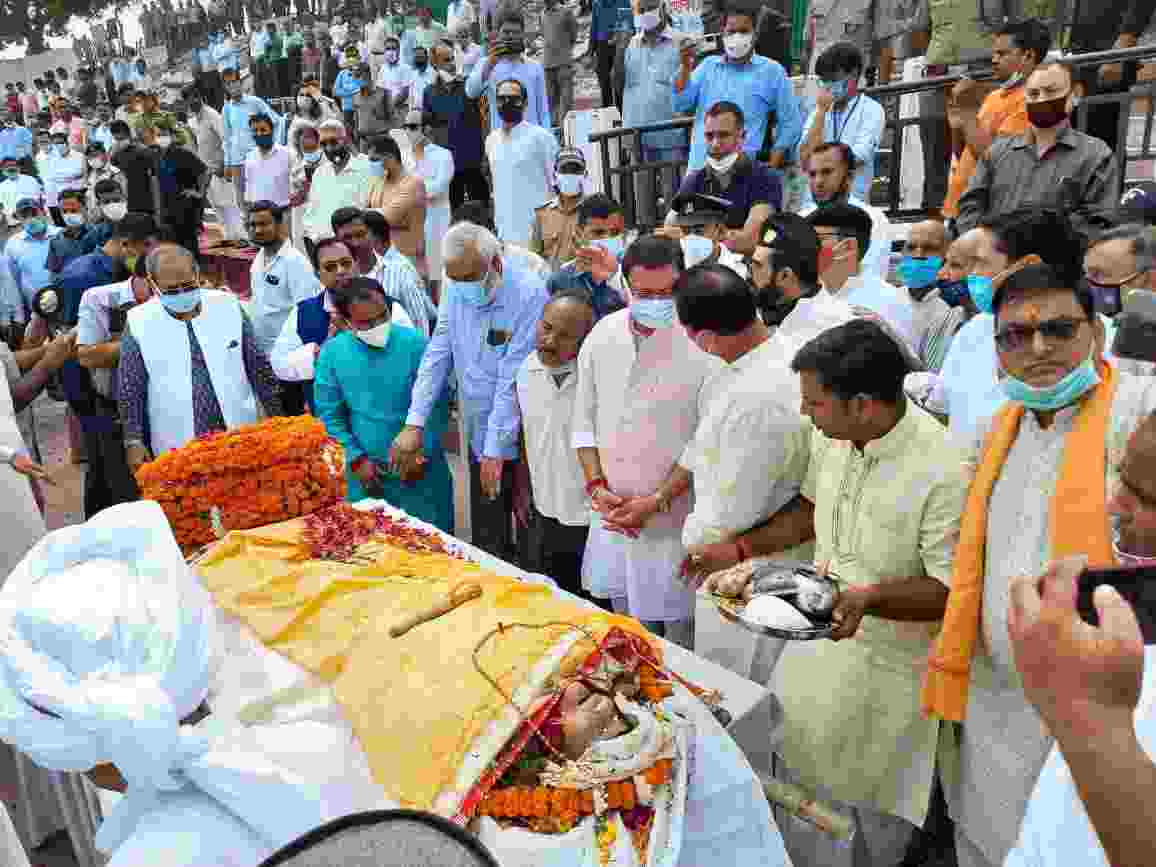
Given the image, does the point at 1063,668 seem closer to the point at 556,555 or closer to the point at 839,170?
the point at 556,555

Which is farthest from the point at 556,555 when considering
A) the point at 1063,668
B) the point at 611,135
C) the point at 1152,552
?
the point at 611,135

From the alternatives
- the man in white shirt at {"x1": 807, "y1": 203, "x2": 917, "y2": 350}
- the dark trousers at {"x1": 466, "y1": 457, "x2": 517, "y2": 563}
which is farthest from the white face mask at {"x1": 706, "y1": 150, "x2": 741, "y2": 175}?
the dark trousers at {"x1": 466, "y1": 457, "x2": 517, "y2": 563}

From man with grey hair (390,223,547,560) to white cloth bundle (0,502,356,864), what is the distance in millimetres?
2444

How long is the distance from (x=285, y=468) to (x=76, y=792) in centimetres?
138

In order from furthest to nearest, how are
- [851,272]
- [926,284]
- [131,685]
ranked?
[926,284], [851,272], [131,685]

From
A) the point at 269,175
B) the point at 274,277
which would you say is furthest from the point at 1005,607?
the point at 269,175

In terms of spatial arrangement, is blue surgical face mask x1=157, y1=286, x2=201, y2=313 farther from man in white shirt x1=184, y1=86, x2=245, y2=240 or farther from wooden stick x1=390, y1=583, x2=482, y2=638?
man in white shirt x1=184, y1=86, x2=245, y2=240

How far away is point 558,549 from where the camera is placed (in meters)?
4.38

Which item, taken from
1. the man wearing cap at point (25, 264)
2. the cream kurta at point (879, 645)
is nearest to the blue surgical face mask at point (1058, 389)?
the cream kurta at point (879, 645)

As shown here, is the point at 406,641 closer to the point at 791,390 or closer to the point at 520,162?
the point at 791,390

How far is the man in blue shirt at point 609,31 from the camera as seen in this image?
1102cm

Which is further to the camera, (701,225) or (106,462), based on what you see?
(701,225)

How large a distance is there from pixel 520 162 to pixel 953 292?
4.73m

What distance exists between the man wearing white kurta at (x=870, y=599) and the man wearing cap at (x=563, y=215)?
355cm
